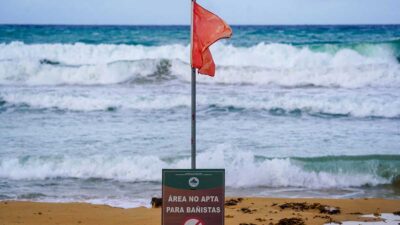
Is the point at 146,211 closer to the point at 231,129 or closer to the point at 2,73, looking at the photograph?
the point at 231,129

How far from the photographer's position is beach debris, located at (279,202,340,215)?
9.93 m

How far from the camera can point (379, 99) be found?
65.9ft

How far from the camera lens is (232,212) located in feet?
32.4

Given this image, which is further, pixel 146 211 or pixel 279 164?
pixel 279 164

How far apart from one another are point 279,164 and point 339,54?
→ 55.3ft

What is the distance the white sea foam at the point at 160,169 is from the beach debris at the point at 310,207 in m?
1.81

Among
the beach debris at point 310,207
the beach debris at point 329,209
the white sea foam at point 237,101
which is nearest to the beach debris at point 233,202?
the beach debris at point 310,207

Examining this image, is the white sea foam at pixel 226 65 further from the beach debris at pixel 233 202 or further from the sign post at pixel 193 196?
the sign post at pixel 193 196

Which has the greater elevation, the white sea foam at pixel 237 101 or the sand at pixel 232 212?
the white sea foam at pixel 237 101

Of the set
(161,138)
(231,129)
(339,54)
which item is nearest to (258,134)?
(231,129)

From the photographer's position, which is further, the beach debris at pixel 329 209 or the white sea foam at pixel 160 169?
the white sea foam at pixel 160 169

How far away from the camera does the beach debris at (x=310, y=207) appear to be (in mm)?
9929

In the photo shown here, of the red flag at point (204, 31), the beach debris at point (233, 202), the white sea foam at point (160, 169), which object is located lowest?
the beach debris at point (233, 202)

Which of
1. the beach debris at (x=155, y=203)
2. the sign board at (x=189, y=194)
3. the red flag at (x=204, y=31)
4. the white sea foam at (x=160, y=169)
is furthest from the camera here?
the white sea foam at (x=160, y=169)
